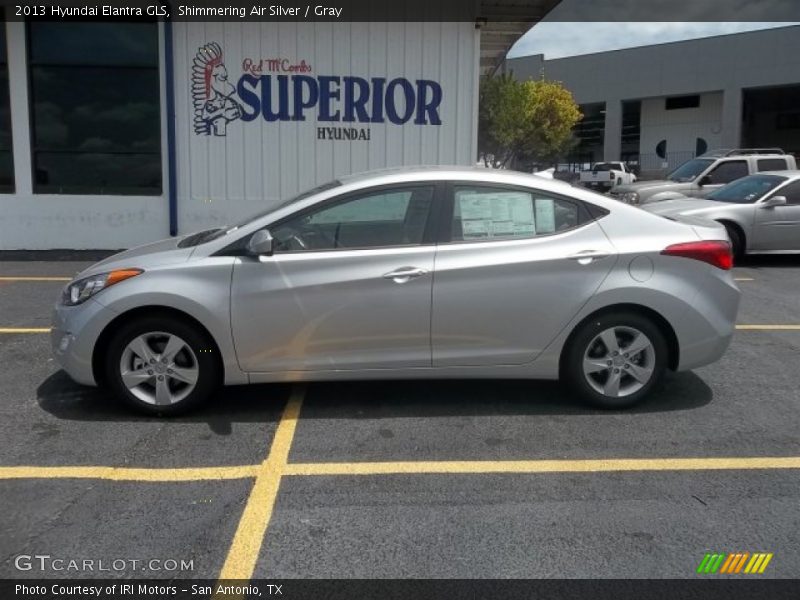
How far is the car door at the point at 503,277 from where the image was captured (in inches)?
181

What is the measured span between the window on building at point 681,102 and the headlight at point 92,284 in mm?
50949

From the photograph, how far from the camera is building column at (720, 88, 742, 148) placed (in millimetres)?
45031

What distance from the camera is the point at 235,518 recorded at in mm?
3451

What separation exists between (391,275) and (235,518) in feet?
5.81

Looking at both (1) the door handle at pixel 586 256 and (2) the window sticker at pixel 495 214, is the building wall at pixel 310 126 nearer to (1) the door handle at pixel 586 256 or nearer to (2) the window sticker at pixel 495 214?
(2) the window sticker at pixel 495 214

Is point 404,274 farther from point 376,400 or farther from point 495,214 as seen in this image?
point 376,400

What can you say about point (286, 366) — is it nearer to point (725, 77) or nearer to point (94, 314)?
point (94, 314)

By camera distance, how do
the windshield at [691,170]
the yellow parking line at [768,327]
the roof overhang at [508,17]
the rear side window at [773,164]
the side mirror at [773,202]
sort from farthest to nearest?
the windshield at [691,170], the rear side window at [773,164], the roof overhang at [508,17], the side mirror at [773,202], the yellow parking line at [768,327]

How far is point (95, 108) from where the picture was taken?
11578 millimetres

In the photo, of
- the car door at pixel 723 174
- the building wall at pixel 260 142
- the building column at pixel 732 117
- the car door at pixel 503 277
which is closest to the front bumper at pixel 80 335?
the car door at pixel 503 277

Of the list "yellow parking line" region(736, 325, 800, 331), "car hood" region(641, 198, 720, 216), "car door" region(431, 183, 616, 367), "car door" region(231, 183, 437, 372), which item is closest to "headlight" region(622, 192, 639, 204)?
"car hood" region(641, 198, 720, 216)

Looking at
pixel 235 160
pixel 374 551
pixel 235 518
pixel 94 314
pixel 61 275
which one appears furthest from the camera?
pixel 235 160

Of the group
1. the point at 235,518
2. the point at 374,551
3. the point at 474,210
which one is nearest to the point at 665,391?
the point at 474,210

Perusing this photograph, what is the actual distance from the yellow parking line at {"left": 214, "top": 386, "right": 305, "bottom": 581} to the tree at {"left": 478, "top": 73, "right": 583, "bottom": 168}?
26.4 m
